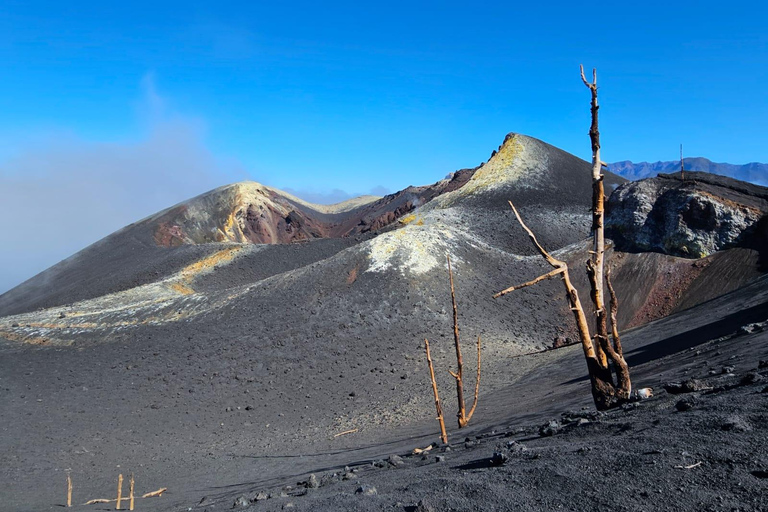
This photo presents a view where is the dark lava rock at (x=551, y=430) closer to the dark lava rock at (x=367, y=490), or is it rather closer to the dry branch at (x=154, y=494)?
the dark lava rock at (x=367, y=490)

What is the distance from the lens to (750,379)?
7.68 metres

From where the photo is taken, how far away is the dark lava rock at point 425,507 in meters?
5.79

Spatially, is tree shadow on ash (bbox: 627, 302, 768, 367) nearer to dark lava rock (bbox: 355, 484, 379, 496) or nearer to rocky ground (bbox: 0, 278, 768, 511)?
rocky ground (bbox: 0, 278, 768, 511)

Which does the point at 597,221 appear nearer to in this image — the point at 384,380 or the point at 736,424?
the point at 736,424

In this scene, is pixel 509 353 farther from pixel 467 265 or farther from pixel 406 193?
pixel 406 193

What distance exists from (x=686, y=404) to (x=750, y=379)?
130cm

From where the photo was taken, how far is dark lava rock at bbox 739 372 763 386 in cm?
761

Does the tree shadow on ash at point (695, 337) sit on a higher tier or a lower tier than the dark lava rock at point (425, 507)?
higher

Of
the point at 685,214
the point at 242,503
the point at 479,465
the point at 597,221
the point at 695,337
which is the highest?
the point at 685,214

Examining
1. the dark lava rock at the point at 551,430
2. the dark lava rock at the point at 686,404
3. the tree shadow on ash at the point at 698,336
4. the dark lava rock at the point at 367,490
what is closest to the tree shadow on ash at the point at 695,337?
the tree shadow on ash at the point at 698,336

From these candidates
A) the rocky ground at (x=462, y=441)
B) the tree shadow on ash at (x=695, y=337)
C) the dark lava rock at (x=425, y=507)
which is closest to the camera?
the rocky ground at (x=462, y=441)

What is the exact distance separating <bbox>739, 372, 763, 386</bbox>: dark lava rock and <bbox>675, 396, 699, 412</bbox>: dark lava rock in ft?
3.09

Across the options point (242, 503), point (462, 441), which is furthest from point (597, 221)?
point (242, 503)

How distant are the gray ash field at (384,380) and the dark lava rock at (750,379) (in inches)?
11.4
